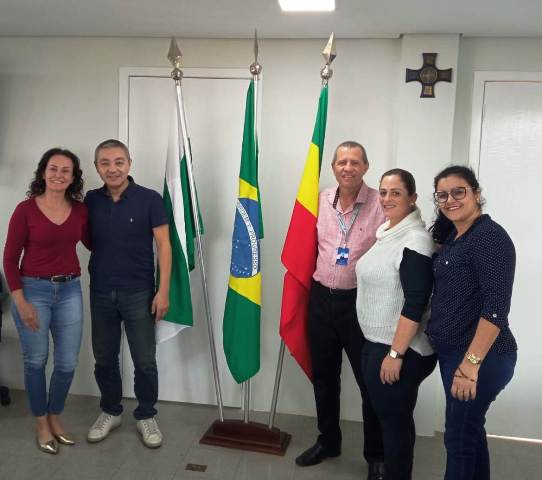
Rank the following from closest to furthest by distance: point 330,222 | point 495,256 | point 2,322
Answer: point 495,256, point 330,222, point 2,322

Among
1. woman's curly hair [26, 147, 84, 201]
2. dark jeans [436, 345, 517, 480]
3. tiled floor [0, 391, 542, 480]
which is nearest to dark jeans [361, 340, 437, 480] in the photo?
dark jeans [436, 345, 517, 480]

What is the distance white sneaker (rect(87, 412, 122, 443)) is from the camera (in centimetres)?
279

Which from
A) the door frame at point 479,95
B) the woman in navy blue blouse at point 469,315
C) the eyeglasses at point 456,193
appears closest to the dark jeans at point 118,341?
the woman in navy blue blouse at point 469,315

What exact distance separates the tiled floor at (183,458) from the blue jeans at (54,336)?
0.25m

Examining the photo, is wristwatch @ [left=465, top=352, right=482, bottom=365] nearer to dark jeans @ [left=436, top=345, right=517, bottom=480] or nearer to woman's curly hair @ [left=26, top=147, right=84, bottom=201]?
dark jeans @ [left=436, top=345, right=517, bottom=480]

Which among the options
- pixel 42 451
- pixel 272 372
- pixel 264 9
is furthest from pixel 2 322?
pixel 264 9

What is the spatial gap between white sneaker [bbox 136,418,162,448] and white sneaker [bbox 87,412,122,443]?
130mm

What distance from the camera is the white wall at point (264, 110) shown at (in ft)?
9.71

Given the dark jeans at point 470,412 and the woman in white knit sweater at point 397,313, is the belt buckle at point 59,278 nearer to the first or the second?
the woman in white knit sweater at point 397,313

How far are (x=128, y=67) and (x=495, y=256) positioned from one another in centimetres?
230

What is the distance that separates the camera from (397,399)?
2.02 metres

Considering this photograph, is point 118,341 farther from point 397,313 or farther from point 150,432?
point 397,313

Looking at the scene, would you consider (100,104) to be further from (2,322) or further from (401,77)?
(401,77)

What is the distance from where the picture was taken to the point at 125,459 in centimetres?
264
